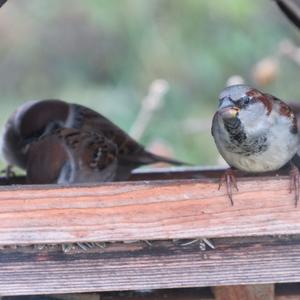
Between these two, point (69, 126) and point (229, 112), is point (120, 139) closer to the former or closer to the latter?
point (69, 126)

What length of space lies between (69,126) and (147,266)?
1.17 metres

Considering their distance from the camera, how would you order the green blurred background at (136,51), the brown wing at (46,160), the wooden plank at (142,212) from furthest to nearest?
the green blurred background at (136,51) < the brown wing at (46,160) < the wooden plank at (142,212)

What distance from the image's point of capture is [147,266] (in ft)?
5.23

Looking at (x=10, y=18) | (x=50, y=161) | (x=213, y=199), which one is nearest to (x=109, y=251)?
(x=213, y=199)

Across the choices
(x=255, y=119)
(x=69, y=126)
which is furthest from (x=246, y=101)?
(x=69, y=126)

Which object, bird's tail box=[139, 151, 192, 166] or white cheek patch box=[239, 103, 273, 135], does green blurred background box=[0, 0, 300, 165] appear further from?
white cheek patch box=[239, 103, 273, 135]

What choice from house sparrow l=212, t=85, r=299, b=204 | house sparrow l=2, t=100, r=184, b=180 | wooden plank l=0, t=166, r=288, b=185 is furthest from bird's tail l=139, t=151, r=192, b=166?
house sparrow l=212, t=85, r=299, b=204

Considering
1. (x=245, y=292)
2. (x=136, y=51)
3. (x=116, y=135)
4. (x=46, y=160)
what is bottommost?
(x=245, y=292)

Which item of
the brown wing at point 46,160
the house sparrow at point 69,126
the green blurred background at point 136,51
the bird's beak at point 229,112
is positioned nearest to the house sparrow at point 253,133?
the bird's beak at point 229,112

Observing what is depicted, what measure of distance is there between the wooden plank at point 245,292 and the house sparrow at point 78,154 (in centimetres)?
78

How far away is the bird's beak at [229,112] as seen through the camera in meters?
1.78

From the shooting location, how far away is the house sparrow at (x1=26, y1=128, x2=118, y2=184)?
7.98 ft

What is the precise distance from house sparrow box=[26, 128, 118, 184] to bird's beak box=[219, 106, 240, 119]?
2.30ft

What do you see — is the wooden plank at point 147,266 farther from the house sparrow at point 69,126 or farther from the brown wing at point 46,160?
the house sparrow at point 69,126
